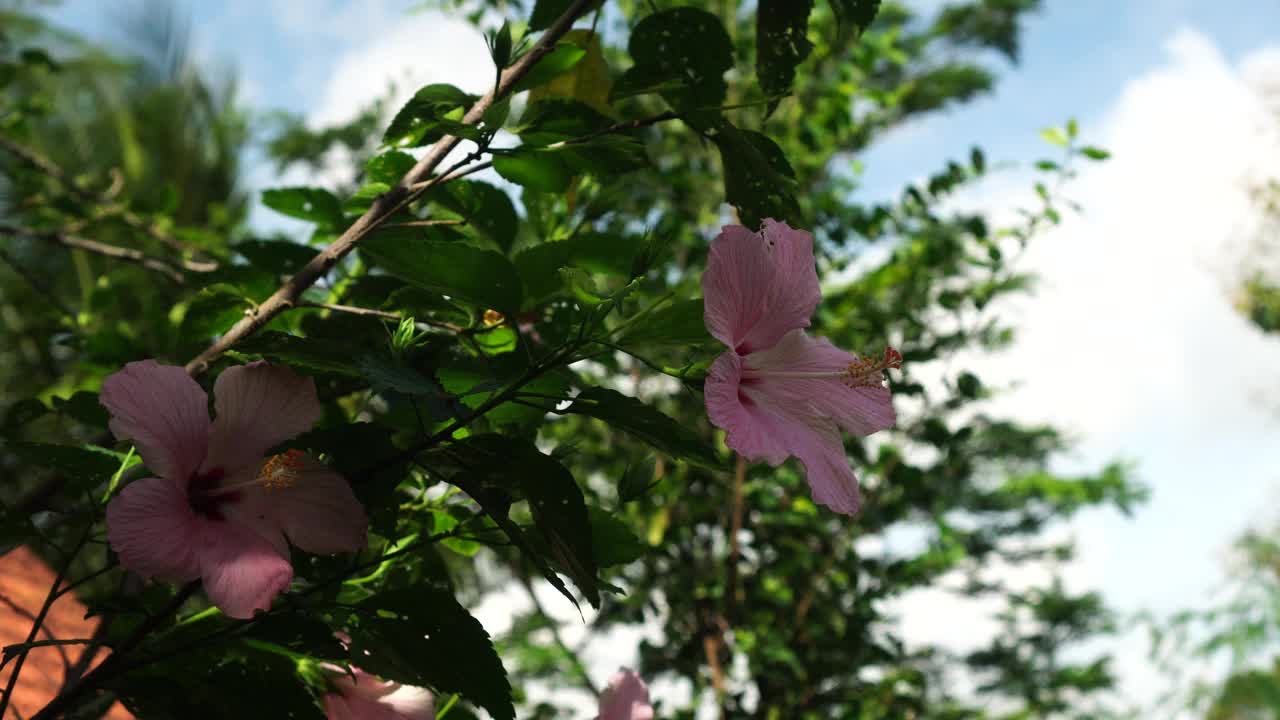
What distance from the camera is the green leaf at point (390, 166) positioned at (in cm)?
59

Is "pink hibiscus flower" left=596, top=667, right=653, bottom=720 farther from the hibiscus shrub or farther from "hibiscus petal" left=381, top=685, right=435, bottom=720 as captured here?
"hibiscus petal" left=381, top=685, right=435, bottom=720

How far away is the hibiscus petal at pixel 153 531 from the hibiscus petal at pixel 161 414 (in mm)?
10

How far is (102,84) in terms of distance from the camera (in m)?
7.19

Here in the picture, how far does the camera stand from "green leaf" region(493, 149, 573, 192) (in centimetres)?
53

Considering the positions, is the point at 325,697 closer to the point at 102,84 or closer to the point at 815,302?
the point at 815,302

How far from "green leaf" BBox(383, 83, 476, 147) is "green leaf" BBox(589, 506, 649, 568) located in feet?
0.68

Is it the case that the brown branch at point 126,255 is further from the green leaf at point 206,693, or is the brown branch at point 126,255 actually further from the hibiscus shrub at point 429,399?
the green leaf at point 206,693

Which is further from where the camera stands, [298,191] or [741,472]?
[741,472]

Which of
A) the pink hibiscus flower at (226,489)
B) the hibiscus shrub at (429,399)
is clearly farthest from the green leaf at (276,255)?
the pink hibiscus flower at (226,489)

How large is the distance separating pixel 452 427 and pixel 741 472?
4.77 feet

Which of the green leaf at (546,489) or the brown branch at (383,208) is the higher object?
the brown branch at (383,208)

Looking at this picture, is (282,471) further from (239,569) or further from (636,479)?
(636,479)

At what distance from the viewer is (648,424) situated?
394mm

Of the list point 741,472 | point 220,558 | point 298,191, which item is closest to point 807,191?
point 741,472
